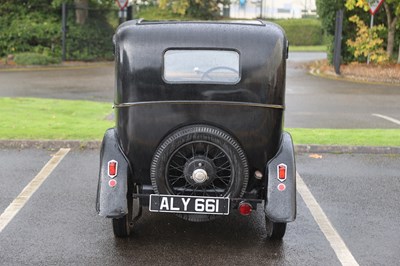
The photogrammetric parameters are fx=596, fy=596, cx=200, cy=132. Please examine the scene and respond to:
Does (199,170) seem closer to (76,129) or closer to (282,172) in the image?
(282,172)

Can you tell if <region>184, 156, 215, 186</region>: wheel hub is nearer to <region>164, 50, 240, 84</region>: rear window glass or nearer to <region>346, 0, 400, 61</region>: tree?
<region>164, 50, 240, 84</region>: rear window glass

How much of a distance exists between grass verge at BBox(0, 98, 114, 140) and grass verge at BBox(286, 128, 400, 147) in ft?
10.9

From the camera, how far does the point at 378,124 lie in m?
11.9

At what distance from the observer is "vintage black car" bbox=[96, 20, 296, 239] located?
5.14 metres

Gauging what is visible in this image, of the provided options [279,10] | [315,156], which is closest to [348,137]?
[315,156]

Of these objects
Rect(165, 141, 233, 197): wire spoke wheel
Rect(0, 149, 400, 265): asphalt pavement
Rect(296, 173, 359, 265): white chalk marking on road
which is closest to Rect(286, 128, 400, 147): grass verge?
Rect(0, 149, 400, 265): asphalt pavement

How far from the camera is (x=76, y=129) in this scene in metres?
10.1

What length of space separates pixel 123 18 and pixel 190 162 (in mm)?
22090

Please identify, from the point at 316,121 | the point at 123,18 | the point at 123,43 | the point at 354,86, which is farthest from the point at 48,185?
the point at 123,18

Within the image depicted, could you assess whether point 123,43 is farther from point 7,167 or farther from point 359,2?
point 359,2

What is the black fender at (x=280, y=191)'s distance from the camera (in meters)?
5.15

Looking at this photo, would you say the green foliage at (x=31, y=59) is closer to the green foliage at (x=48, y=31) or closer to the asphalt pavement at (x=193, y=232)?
the green foliage at (x=48, y=31)

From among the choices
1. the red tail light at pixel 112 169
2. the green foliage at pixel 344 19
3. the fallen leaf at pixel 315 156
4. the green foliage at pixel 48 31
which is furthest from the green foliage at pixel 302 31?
the red tail light at pixel 112 169

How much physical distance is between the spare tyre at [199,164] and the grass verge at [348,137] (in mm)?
4313
